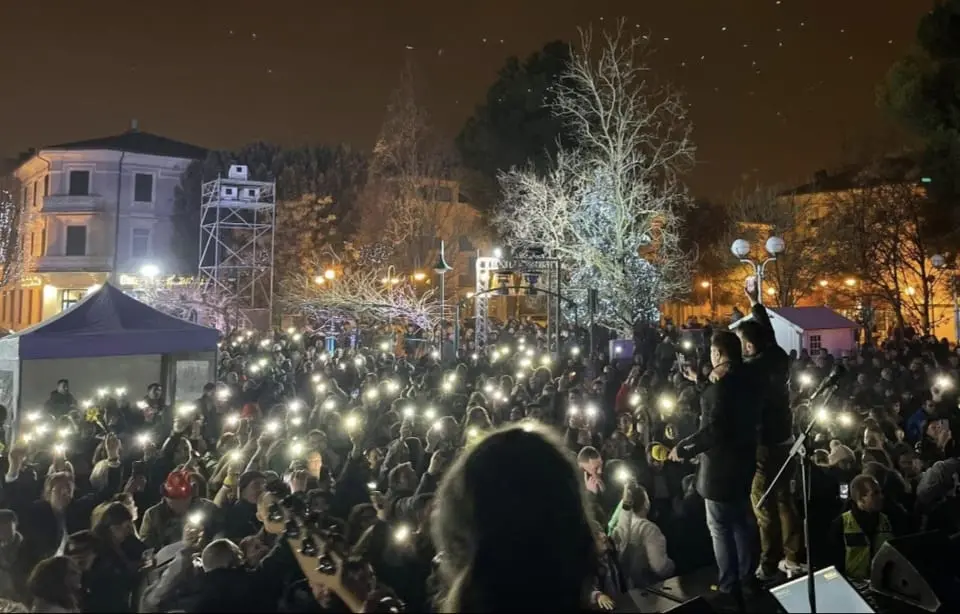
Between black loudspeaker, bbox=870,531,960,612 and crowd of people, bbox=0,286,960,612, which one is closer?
crowd of people, bbox=0,286,960,612

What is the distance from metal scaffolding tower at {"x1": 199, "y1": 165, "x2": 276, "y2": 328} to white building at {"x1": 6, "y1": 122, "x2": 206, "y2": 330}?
6728mm

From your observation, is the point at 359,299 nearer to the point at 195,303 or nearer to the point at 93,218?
the point at 195,303

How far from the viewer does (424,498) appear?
5980 mm

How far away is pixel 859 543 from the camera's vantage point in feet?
17.5

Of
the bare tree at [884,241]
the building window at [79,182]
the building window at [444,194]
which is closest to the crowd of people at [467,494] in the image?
the bare tree at [884,241]

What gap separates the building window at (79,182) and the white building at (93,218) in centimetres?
6

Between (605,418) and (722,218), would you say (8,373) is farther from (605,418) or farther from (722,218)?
(722,218)

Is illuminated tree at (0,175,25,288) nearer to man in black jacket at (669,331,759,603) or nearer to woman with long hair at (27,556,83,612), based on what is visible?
woman with long hair at (27,556,83,612)

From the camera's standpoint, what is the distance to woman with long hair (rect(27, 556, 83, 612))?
10.3 ft

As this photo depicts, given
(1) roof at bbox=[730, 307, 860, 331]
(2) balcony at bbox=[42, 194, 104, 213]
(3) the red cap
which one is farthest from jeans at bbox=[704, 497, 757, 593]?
(2) balcony at bbox=[42, 194, 104, 213]

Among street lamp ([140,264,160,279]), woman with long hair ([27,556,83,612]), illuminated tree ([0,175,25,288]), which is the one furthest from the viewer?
street lamp ([140,264,160,279])

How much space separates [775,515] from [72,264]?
42.9 metres

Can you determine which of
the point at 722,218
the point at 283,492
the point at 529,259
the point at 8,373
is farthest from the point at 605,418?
the point at 722,218

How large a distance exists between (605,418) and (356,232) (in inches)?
1112
